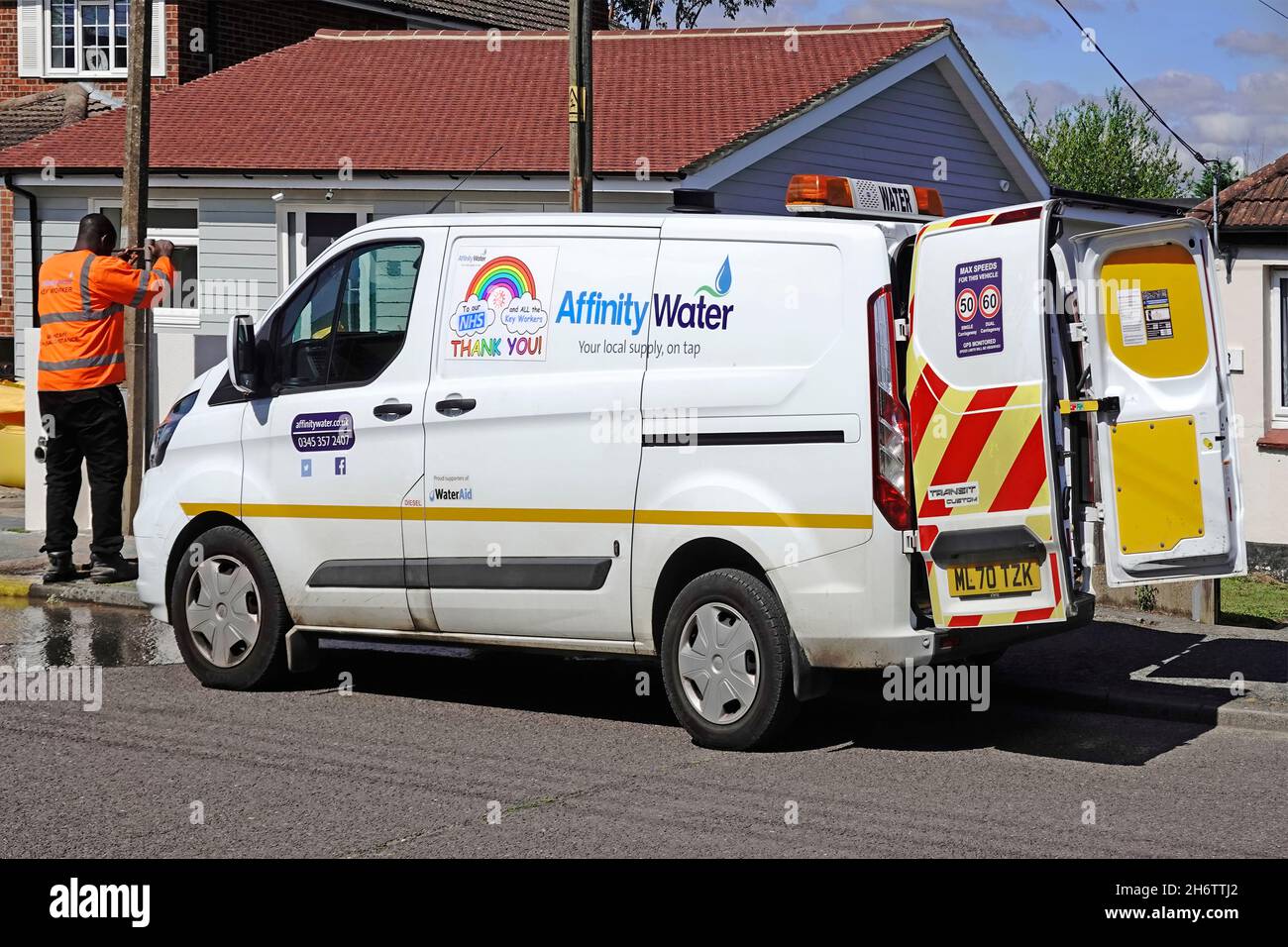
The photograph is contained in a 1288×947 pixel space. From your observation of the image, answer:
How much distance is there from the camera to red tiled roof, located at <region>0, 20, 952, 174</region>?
67.4 feet

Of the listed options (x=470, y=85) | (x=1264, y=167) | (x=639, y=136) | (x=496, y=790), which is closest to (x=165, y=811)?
(x=496, y=790)

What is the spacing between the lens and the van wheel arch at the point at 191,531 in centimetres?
874

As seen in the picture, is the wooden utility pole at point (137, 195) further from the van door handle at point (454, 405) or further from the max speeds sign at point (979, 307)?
the max speeds sign at point (979, 307)

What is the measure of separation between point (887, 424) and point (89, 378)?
6.57m

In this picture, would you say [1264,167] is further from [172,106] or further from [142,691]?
[172,106]

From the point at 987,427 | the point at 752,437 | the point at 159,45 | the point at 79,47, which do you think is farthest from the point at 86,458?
the point at 79,47

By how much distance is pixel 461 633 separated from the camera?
8117 millimetres

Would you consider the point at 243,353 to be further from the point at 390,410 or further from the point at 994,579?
the point at 994,579

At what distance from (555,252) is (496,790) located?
8.02 ft

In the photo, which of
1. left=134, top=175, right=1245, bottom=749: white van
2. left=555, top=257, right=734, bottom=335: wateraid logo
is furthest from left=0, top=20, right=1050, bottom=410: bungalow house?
left=555, top=257, right=734, bottom=335: wateraid logo

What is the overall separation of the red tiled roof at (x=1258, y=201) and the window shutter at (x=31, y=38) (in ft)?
63.6

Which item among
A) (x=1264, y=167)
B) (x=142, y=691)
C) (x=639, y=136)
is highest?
(x=639, y=136)

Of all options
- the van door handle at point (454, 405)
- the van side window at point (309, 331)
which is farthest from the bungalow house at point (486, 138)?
the van door handle at point (454, 405)
